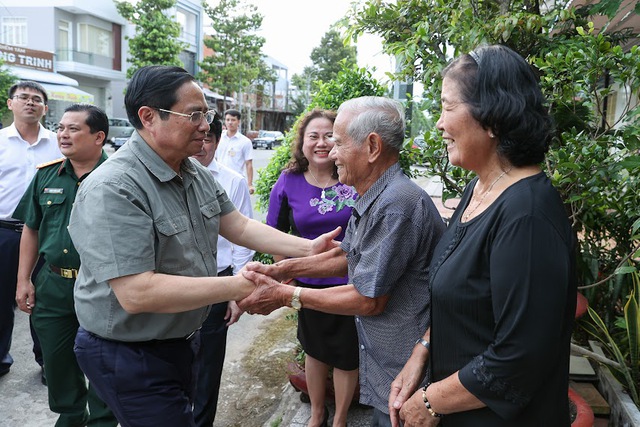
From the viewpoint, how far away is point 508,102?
62.1 inches

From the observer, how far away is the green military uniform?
335 centimetres

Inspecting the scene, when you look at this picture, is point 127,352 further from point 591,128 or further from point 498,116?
point 591,128

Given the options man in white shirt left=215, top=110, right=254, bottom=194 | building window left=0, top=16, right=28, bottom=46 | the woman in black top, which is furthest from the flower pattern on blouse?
building window left=0, top=16, right=28, bottom=46

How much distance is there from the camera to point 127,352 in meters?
2.18

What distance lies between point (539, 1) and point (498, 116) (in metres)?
2.43

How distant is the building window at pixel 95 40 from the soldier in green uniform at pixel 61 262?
32.3 m

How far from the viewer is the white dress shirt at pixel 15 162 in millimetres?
4495

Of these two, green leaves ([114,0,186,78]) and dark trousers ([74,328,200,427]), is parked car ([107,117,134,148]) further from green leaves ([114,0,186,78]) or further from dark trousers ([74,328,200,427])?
dark trousers ([74,328,200,427])

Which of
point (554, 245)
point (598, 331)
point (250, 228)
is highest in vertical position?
point (554, 245)

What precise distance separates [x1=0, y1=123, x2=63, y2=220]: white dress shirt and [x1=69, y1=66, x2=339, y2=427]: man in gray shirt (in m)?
2.73

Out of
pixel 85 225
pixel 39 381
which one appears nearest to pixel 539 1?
pixel 85 225

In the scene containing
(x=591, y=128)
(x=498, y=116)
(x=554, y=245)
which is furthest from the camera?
(x=591, y=128)

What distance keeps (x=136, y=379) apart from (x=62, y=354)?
4.88 feet

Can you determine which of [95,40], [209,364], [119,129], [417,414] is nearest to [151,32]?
[95,40]
